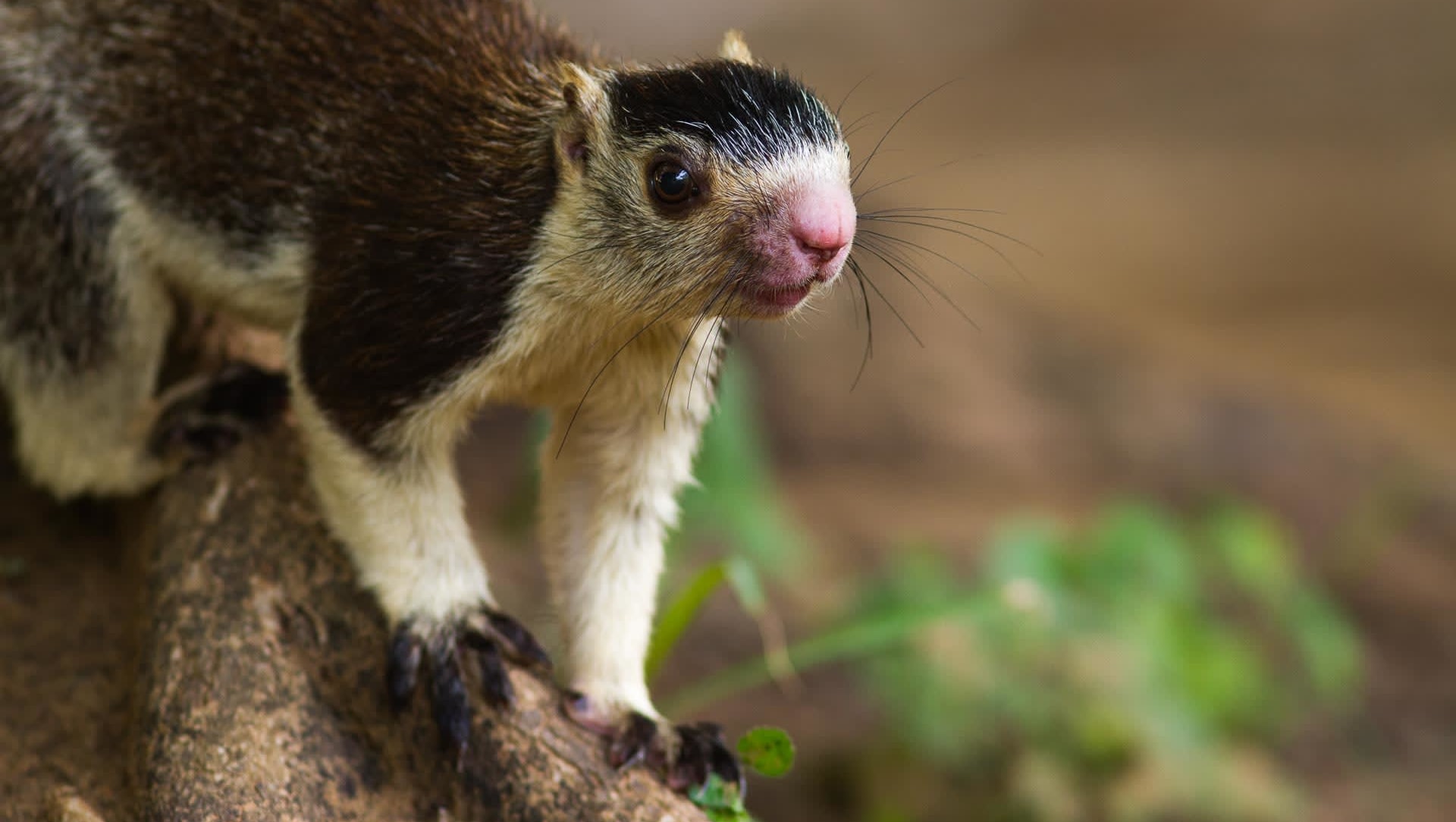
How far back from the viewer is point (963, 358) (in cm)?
1165

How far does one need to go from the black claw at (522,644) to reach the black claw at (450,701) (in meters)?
0.19

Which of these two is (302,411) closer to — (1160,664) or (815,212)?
(815,212)

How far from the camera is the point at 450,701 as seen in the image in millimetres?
3902

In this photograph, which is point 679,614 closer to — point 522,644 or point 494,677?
point 522,644

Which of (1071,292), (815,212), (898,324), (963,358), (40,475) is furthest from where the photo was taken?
(1071,292)

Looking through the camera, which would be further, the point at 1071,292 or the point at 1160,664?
the point at 1071,292

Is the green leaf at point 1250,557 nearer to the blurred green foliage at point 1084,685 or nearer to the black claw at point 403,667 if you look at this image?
the blurred green foliage at point 1084,685

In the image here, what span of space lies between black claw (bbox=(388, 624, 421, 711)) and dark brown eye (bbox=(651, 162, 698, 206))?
1448 mm

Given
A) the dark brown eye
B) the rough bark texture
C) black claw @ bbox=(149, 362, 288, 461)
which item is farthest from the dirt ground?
the dark brown eye

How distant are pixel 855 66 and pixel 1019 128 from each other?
327 cm

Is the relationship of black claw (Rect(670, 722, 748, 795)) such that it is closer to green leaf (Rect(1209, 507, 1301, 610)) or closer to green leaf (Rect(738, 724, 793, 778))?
green leaf (Rect(738, 724, 793, 778))

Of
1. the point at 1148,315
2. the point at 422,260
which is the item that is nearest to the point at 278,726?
the point at 422,260

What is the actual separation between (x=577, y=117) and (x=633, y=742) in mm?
1776

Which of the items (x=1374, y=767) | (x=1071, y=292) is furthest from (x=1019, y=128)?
(x=1374, y=767)
